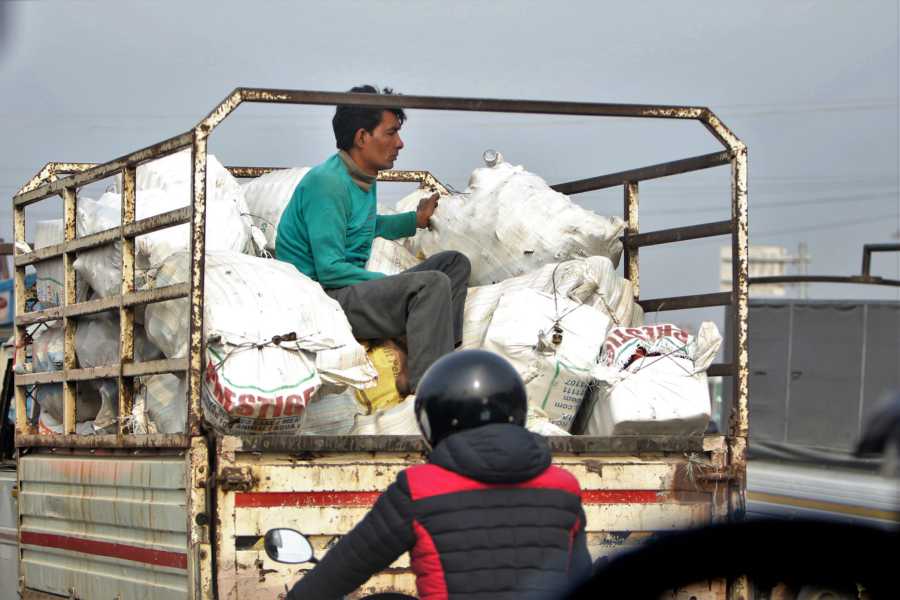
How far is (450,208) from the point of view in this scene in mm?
6020

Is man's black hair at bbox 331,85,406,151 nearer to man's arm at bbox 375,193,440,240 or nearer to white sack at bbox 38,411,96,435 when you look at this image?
man's arm at bbox 375,193,440,240

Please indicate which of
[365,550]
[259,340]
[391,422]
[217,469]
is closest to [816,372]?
[391,422]

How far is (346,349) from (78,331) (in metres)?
1.20

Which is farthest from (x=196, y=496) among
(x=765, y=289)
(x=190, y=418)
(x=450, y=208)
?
(x=765, y=289)

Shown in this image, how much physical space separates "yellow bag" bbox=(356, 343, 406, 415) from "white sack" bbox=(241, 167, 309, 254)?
1.12 meters

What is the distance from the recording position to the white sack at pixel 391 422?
470cm

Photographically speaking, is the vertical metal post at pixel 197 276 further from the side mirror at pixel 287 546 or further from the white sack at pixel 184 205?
the white sack at pixel 184 205

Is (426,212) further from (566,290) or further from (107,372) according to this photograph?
(107,372)

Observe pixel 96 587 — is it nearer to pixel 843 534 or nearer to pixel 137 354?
pixel 137 354

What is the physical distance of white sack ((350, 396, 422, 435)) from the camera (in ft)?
15.4

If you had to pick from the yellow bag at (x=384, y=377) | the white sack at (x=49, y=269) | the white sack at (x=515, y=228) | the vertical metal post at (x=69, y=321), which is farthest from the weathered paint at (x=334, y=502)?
the white sack at (x=49, y=269)

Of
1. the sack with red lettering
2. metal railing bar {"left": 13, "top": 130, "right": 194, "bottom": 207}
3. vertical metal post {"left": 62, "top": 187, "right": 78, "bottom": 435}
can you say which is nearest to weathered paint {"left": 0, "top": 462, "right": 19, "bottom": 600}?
vertical metal post {"left": 62, "top": 187, "right": 78, "bottom": 435}

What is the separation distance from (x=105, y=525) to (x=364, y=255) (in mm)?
1582

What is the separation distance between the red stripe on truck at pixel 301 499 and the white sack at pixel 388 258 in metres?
1.87
